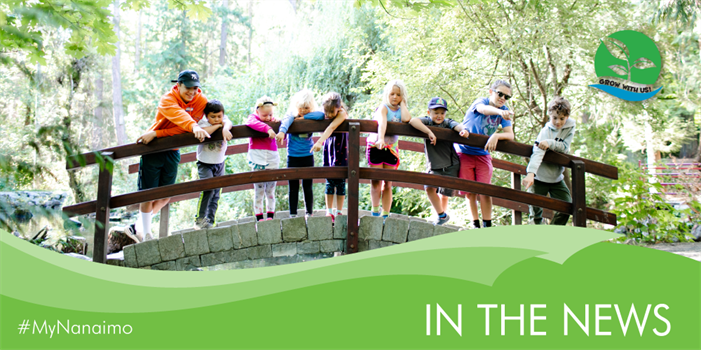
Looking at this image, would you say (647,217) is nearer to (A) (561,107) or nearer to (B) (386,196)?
(A) (561,107)

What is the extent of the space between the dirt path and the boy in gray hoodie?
1310mm

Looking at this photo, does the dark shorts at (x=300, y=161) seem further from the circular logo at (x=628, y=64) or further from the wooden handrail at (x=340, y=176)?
the circular logo at (x=628, y=64)

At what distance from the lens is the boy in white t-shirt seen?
4.32 meters

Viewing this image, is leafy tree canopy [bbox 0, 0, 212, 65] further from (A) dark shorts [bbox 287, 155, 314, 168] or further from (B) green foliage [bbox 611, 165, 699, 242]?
(B) green foliage [bbox 611, 165, 699, 242]

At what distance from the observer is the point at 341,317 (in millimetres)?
3043

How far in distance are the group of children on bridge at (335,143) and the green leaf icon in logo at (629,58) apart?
159 inches

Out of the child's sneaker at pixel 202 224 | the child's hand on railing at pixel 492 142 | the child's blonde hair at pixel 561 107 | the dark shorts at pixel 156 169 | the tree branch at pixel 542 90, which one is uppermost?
the tree branch at pixel 542 90

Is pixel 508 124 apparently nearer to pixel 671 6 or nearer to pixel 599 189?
pixel 599 189

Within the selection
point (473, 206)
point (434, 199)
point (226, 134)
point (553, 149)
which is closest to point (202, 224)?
point (226, 134)

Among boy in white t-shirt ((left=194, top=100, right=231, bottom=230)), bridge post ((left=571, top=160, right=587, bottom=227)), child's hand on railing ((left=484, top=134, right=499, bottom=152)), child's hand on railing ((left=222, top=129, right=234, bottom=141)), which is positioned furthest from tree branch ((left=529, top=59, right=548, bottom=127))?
child's hand on railing ((left=222, top=129, right=234, bottom=141))

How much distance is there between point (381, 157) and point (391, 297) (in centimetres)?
174

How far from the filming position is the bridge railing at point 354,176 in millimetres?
4031

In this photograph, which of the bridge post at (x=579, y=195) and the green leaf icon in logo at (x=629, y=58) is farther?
the green leaf icon in logo at (x=629, y=58)

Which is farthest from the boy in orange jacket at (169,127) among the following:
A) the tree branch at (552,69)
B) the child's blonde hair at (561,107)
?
the tree branch at (552,69)
